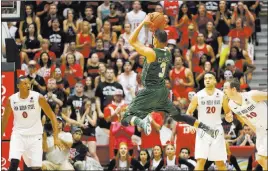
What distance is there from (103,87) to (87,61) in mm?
1566

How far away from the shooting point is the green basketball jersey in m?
16.5

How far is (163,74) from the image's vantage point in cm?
1672

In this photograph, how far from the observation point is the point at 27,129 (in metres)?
19.2

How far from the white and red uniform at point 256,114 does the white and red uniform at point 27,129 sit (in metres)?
3.79

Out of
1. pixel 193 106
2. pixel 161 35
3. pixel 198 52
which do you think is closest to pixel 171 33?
pixel 198 52

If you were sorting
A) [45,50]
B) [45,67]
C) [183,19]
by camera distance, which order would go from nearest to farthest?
[45,67] < [45,50] < [183,19]

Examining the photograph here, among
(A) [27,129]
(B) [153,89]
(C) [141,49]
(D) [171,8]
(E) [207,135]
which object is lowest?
(E) [207,135]

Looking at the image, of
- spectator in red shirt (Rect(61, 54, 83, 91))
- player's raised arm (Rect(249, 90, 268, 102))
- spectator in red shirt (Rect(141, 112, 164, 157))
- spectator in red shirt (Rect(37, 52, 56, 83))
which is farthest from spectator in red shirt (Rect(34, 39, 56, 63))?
player's raised arm (Rect(249, 90, 268, 102))

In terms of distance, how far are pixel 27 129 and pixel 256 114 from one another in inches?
175

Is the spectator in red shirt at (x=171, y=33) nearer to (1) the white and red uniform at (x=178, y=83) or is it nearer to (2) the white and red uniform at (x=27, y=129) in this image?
Result: (1) the white and red uniform at (x=178, y=83)

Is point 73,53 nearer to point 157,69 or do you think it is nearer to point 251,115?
point 251,115

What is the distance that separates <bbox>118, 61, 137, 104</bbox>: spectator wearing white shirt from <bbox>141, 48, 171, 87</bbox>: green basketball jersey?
8.31 m

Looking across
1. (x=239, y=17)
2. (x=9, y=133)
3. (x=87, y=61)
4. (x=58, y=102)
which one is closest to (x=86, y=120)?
(x=58, y=102)

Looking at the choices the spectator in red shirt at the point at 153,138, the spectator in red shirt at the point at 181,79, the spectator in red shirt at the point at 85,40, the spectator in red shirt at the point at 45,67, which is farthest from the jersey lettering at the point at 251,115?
the spectator in red shirt at the point at 85,40
